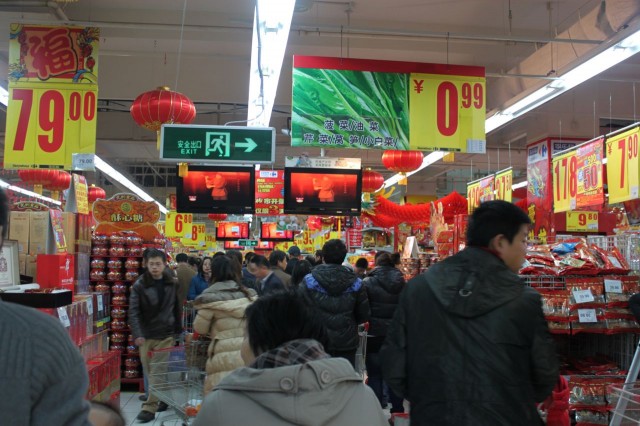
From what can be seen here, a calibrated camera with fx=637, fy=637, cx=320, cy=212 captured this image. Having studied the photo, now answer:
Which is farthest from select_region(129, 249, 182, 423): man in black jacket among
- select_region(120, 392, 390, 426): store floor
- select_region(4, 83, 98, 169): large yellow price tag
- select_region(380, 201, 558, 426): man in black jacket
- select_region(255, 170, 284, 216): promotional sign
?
select_region(255, 170, 284, 216): promotional sign

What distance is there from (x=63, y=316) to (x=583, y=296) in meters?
3.46

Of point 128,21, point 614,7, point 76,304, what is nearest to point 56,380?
point 76,304

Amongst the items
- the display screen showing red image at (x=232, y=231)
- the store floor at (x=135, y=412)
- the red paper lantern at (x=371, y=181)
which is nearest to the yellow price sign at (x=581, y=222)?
the red paper lantern at (x=371, y=181)

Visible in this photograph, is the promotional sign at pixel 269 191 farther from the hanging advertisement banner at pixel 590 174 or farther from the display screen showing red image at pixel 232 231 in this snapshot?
the display screen showing red image at pixel 232 231

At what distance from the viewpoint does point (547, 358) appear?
219cm

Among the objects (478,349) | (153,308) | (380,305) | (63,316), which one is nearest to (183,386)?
(63,316)

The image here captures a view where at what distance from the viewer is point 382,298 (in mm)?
6141

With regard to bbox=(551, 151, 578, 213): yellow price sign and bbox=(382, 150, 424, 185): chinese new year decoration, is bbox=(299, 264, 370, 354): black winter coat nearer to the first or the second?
bbox=(382, 150, 424, 185): chinese new year decoration

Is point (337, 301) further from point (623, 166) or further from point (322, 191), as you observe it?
point (322, 191)

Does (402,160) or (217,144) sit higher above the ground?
(402,160)

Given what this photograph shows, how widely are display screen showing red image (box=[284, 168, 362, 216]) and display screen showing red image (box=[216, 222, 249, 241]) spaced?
1295 cm

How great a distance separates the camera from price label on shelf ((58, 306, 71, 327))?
4.18 metres

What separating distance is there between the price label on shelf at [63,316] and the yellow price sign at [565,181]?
23.3 ft

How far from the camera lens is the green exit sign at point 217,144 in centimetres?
681
